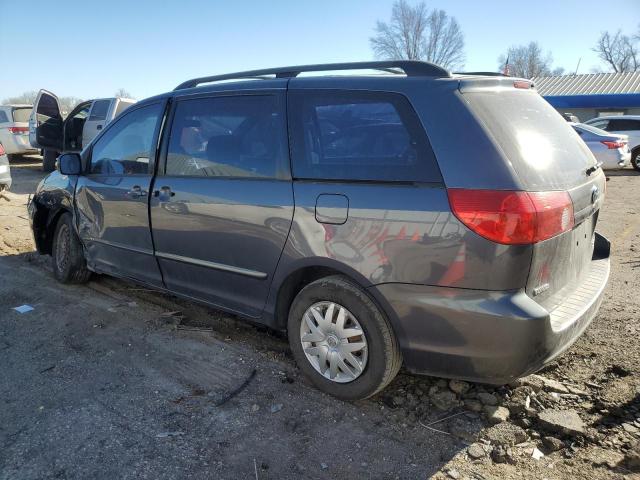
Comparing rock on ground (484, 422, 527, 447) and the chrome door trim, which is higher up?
the chrome door trim

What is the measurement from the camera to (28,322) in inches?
168

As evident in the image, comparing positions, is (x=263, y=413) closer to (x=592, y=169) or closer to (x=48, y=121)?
(x=592, y=169)

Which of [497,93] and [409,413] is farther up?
[497,93]

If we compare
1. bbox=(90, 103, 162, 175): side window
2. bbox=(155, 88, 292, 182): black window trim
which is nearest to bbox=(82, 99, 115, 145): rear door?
bbox=(90, 103, 162, 175): side window

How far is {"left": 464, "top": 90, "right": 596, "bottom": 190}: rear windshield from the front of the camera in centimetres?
252

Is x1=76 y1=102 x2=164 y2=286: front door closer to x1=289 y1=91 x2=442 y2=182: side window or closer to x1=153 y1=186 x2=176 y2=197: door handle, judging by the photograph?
Answer: x1=153 y1=186 x2=176 y2=197: door handle

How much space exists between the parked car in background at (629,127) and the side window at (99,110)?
52.3 feet

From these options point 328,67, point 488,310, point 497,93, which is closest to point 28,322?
point 328,67

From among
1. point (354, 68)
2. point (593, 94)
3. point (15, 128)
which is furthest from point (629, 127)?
point (15, 128)

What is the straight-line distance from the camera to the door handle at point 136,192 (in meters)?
3.97

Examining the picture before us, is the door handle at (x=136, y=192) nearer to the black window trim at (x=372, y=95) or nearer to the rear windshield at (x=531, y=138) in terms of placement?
the black window trim at (x=372, y=95)

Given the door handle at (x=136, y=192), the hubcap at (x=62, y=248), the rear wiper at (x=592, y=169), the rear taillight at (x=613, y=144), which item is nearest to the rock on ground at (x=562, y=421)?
the rear wiper at (x=592, y=169)

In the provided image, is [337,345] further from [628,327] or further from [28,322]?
[28,322]

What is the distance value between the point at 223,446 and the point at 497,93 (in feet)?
7.74
